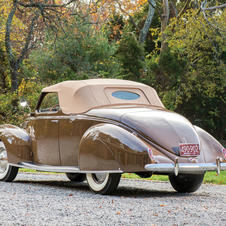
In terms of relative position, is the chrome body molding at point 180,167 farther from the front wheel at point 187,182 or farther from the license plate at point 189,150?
the front wheel at point 187,182

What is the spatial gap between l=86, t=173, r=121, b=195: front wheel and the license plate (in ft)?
3.29

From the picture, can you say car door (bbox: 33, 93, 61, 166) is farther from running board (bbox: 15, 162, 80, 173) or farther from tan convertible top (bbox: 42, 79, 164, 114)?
tan convertible top (bbox: 42, 79, 164, 114)

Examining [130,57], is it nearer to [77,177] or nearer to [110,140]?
[77,177]

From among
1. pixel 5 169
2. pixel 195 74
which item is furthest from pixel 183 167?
pixel 195 74

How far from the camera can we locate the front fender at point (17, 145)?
7070mm

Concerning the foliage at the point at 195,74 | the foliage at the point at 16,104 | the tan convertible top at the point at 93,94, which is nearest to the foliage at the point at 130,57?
the foliage at the point at 195,74

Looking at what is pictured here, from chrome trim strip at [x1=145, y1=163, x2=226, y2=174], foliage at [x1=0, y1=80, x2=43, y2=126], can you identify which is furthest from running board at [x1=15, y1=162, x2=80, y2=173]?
foliage at [x1=0, y1=80, x2=43, y2=126]

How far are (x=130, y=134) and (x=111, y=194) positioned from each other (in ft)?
3.24

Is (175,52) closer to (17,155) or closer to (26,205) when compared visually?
(17,155)

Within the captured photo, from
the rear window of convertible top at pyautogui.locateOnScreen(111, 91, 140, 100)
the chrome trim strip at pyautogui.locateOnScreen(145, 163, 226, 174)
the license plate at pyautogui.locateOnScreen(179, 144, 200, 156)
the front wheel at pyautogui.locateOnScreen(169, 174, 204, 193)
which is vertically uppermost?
the rear window of convertible top at pyautogui.locateOnScreen(111, 91, 140, 100)

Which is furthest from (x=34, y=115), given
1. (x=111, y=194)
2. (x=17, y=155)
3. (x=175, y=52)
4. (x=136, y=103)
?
(x=175, y=52)

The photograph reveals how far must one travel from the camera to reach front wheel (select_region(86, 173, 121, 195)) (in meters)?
5.34

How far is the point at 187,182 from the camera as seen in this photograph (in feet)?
20.6

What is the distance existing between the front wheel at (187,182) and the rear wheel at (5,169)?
3197 mm
